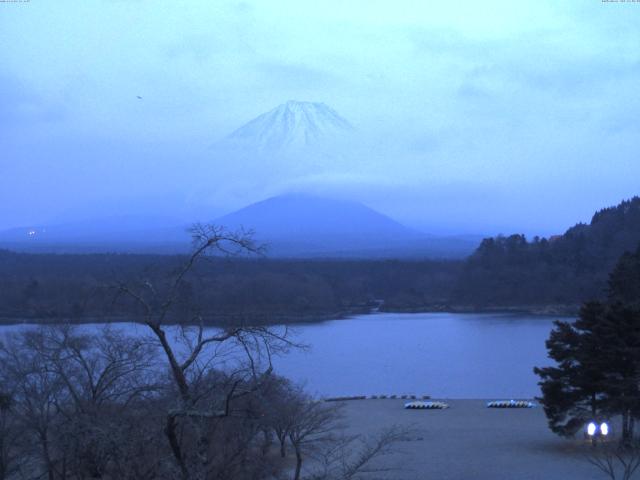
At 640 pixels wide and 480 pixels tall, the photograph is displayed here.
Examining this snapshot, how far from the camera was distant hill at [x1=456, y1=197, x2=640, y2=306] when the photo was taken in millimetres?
39062

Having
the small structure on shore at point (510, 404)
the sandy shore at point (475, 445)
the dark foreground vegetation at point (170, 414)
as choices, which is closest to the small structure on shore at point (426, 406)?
the sandy shore at point (475, 445)

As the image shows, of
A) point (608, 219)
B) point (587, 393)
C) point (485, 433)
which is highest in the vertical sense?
point (608, 219)

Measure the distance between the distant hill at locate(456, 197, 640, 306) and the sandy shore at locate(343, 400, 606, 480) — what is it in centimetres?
2491

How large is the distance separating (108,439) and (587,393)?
26.3 feet

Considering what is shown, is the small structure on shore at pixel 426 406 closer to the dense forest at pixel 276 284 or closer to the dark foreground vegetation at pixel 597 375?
the dark foreground vegetation at pixel 597 375

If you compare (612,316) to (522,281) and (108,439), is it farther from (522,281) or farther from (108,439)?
(522,281)

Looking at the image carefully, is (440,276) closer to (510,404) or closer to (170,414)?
(510,404)

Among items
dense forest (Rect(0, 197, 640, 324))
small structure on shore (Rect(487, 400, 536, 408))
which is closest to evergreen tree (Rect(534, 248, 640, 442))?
small structure on shore (Rect(487, 400, 536, 408))

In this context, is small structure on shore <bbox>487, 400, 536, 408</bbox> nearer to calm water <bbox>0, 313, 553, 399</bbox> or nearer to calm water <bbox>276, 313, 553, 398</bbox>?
calm water <bbox>0, 313, 553, 399</bbox>

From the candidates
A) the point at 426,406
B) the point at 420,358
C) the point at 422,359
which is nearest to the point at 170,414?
the point at 426,406

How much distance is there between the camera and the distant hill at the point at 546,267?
39062mm

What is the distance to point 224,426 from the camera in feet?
12.2

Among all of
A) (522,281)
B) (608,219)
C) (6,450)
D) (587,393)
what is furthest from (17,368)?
(608,219)

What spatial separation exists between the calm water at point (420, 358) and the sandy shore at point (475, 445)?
1.89 metres
